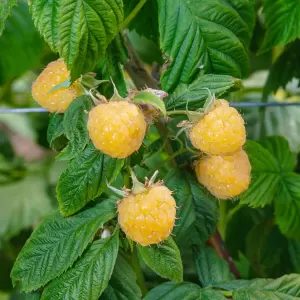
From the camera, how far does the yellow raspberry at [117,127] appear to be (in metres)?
0.57

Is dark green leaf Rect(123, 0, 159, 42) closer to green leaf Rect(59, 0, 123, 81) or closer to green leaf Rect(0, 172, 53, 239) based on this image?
green leaf Rect(59, 0, 123, 81)

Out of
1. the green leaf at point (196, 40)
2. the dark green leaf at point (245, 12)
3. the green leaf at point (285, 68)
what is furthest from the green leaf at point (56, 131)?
the green leaf at point (285, 68)

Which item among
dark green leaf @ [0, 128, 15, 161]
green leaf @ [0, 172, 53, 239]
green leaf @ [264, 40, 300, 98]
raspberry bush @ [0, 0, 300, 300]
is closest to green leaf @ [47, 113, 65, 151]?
raspberry bush @ [0, 0, 300, 300]

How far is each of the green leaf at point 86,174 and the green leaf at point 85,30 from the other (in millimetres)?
90

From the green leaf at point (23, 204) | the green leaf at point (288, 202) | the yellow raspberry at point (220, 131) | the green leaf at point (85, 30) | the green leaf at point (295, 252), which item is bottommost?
the green leaf at point (23, 204)

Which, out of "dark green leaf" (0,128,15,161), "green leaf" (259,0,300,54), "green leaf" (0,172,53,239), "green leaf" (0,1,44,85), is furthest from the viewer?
"dark green leaf" (0,128,15,161)

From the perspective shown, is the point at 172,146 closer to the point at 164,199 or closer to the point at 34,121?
the point at 164,199

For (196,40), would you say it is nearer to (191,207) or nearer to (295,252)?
(191,207)

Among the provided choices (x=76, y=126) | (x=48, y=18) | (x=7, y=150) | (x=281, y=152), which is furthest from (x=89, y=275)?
(x=7, y=150)

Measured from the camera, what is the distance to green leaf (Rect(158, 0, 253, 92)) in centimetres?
71

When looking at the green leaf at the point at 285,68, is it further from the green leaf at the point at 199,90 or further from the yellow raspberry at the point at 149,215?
the yellow raspberry at the point at 149,215

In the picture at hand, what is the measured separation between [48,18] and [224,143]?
200 mm

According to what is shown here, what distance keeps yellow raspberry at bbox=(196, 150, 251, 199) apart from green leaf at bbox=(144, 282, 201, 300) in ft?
0.44

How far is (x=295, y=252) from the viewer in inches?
41.1
